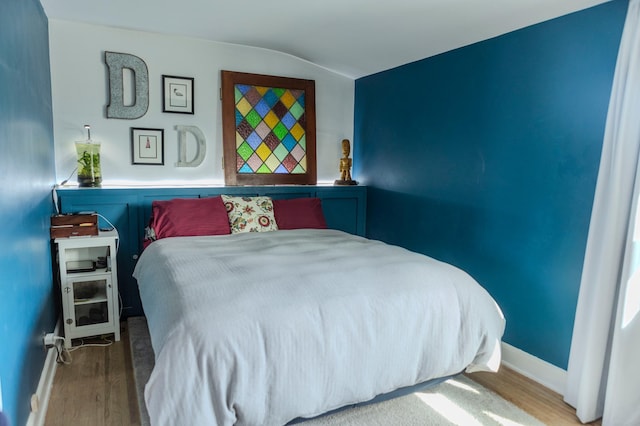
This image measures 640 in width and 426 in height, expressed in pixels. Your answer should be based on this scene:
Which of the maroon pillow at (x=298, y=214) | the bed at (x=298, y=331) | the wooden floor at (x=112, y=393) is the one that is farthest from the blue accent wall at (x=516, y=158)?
the maroon pillow at (x=298, y=214)

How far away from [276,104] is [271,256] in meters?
1.90

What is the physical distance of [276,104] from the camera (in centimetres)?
379

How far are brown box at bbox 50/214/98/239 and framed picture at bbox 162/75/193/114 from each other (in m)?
1.10

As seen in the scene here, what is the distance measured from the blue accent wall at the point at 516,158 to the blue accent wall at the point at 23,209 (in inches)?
100

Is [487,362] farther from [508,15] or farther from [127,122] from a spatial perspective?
[127,122]

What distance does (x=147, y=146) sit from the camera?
11.0 feet

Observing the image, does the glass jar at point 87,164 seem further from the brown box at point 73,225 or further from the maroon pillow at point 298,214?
the maroon pillow at point 298,214

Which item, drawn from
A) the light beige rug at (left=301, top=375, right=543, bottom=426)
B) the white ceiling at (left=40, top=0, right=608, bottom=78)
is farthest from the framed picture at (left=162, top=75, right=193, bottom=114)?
the light beige rug at (left=301, top=375, right=543, bottom=426)

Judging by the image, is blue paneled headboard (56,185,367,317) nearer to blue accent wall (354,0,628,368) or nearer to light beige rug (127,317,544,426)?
light beige rug (127,317,544,426)

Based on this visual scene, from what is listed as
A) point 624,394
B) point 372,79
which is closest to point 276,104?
point 372,79

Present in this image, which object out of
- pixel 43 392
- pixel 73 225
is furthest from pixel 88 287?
pixel 43 392

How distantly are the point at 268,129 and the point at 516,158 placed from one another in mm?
2077

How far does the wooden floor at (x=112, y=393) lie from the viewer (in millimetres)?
1973

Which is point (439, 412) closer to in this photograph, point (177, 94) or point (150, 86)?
point (177, 94)
